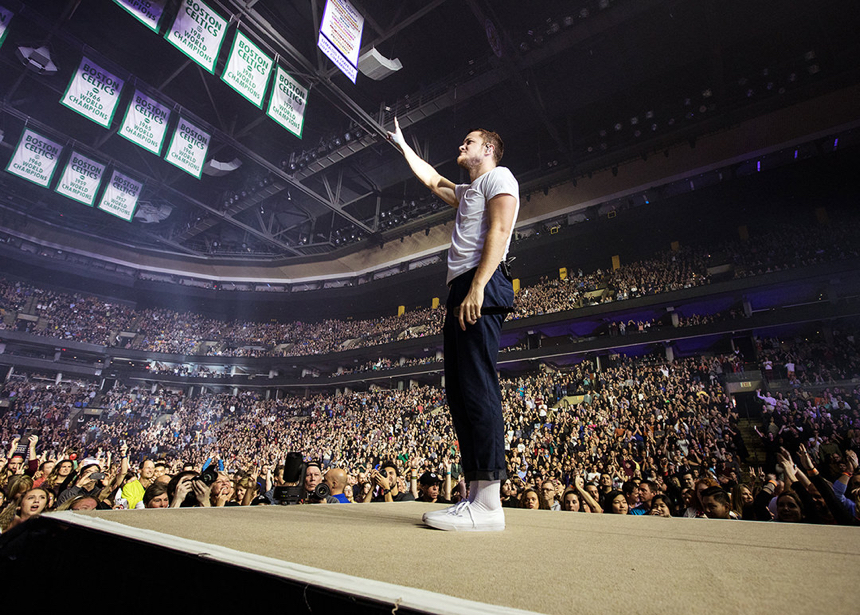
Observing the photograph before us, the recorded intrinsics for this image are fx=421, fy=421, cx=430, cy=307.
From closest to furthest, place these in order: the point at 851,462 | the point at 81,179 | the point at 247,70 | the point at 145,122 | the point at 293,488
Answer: the point at 293,488 → the point at 851,462 → the point at 247,70 → the point at 145,122 → the point at 81,179

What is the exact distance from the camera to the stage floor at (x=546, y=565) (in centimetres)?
70

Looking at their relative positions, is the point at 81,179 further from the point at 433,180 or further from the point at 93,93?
the point at 433,180

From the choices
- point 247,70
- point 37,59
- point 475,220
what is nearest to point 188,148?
point 247,70

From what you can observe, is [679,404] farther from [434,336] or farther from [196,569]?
[196,569]

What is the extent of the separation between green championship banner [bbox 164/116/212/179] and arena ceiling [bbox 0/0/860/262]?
914mm

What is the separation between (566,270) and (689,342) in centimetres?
694

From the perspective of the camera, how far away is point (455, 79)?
520 inches

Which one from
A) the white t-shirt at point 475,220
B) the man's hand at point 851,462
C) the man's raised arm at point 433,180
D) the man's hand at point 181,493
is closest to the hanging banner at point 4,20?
the man's hand at point 181,493

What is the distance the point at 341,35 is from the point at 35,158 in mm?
A: 11020

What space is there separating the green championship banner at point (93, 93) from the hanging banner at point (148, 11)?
305 centimetres

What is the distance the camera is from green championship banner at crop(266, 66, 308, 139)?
10.8 meters

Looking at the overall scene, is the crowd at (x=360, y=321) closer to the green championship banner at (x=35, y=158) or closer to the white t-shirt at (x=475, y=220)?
the white t-shirt at (x=475, y=220)

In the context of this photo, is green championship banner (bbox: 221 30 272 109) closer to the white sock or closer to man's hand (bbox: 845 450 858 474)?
the white sock

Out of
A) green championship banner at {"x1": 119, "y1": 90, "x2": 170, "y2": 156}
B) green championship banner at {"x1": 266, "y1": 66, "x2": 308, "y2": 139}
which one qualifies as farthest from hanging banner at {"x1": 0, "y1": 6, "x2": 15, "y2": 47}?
green championship banner at {"x1": 266, "y1": 66, "x2": 308, "y2": 139}
